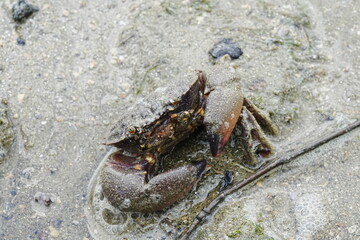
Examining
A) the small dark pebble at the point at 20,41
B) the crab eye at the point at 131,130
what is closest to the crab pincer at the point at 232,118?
the crab eye at the point at 131,130

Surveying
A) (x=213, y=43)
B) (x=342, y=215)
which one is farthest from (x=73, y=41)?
(x=342, y=215)

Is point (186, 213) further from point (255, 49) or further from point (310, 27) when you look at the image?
point (310, 27)

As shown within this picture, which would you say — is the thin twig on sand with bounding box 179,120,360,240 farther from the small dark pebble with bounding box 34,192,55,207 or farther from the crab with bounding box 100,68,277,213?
the small dark pebble with bounding box 34,192,55,207

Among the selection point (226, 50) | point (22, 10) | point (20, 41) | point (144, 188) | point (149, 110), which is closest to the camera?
point (144, 188)

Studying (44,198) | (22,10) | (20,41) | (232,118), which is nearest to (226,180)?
(232,118)

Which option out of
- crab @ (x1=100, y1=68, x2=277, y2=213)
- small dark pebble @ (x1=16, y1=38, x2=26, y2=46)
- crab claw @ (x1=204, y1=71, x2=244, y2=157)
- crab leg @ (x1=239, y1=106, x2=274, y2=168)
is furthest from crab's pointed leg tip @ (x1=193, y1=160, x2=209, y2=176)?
small dark pebble @ (x1=16, y1=38, x2=26, y2=46)

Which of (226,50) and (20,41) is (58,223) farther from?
(226,50)

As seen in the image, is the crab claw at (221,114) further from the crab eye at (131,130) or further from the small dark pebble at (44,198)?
the small dark pebble at (44,198)
